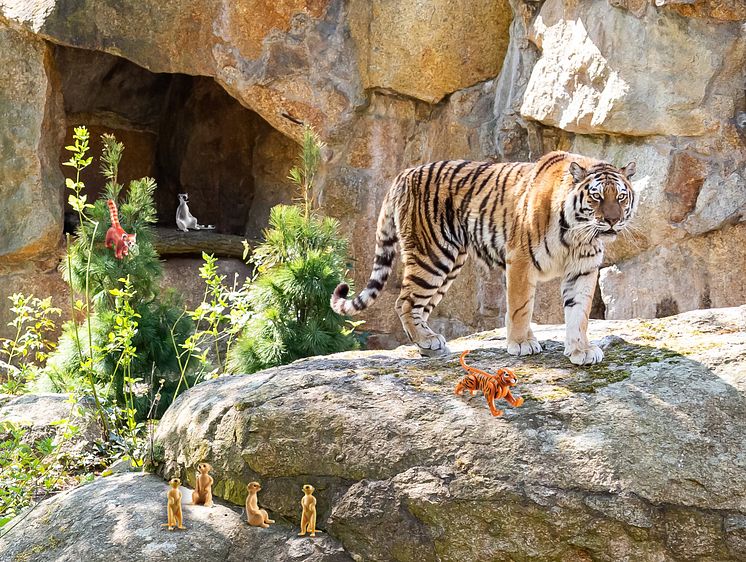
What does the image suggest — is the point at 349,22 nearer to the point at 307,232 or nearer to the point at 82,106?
the point at 307,232

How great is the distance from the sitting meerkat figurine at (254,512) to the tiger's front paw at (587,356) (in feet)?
4.94

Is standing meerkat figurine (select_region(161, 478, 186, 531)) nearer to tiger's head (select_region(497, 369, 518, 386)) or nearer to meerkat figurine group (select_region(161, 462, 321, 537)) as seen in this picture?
meerkat figurine group (select_region(161, 462, 321, 537))

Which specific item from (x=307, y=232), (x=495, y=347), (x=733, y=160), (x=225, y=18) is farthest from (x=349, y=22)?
(x=495, y=347)

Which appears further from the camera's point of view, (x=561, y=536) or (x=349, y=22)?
(x=349, y=22)

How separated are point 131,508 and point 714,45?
5143mm

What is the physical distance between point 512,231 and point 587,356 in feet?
2.78

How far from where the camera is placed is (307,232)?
23.0ft

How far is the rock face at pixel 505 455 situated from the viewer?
3689mm

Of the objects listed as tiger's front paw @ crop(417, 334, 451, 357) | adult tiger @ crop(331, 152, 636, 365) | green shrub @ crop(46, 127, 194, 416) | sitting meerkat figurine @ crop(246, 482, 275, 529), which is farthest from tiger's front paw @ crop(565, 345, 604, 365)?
green shrub @ crop(46, 127, 194, 416)

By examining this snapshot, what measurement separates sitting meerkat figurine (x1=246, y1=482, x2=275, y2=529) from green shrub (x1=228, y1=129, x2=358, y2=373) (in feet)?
8.39

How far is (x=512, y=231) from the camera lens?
5.07 metres

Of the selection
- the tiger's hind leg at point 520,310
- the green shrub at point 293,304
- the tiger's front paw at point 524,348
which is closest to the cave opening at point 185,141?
the green shrub at point 293,304

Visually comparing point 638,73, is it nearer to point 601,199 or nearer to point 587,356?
point 601,199

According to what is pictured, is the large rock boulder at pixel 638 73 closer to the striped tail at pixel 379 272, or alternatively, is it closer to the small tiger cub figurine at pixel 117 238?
the striped tail at pixel 379 272
